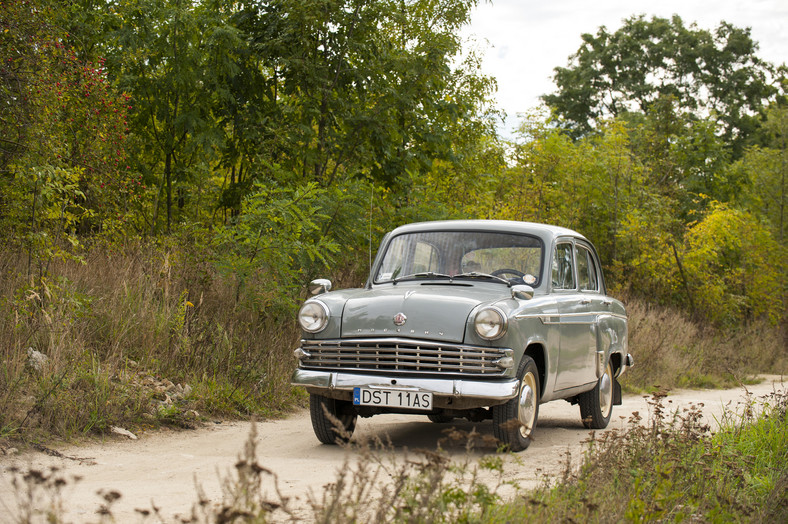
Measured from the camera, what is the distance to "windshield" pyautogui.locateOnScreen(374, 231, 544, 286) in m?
8.00

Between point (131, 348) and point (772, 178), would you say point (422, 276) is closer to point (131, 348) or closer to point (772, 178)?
point (131, 348)

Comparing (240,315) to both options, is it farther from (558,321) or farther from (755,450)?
(755,450)

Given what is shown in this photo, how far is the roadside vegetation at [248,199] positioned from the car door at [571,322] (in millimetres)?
3090

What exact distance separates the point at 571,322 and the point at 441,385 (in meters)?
2.05

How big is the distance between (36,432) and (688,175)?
30906mm

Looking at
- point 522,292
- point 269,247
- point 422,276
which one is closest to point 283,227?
point 269,247

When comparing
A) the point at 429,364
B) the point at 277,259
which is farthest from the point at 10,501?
the point at 277,259

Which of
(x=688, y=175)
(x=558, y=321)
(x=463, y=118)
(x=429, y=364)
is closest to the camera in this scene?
(x=429, y=364)

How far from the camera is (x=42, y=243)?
8.73 metres

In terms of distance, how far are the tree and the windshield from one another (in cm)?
3908

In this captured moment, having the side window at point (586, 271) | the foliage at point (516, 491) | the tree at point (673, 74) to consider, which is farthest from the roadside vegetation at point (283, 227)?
the tree at point (673, 74)

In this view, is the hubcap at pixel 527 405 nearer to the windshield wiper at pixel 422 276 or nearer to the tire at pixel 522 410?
A: the tire at pixel 522 410

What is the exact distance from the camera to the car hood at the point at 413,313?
6703 millimetres

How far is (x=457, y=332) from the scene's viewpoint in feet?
21.9
